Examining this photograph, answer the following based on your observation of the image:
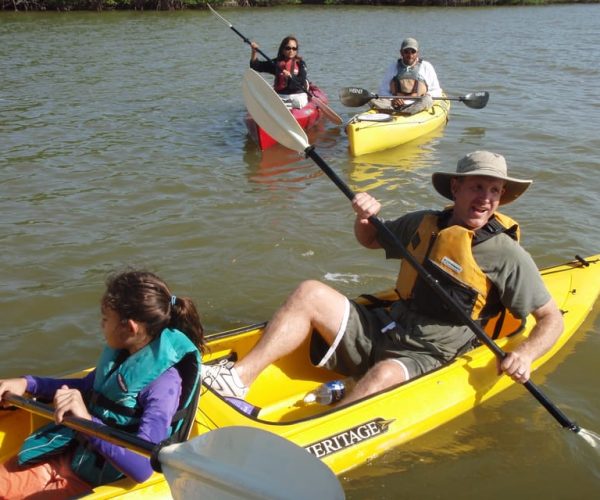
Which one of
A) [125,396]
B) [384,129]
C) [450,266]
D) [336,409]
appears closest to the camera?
[125,396]

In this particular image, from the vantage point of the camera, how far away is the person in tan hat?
10.3ft

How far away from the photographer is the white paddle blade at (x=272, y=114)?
13.5 ft

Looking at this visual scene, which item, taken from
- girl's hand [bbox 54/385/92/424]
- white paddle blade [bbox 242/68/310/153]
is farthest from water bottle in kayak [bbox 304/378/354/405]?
white paddle blade [bbox 242/68/310/153]

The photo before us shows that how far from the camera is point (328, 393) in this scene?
3.35 metres

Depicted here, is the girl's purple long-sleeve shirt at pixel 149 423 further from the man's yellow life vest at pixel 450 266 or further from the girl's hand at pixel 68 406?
the man's yellow life vest at pixel 450 266

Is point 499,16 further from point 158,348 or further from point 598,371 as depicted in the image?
point 158,348

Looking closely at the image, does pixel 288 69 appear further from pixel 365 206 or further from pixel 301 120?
pixel 365 206

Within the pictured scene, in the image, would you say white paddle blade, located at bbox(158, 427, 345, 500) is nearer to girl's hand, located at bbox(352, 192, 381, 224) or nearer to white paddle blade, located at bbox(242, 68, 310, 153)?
girl's hand, located at bbox(352, 192, 381, 224)

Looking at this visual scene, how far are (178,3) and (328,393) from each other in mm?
24259

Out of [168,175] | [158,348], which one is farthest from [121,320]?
[168,175]

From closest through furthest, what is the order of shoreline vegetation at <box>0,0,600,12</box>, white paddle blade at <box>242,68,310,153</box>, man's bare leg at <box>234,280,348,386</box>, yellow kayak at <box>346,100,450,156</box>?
man's bare leg at <box>234,280,348,386</box> → white paddle blade at <box>242,68,310,153</box> → yellow kayak at <box>346,100,450,156</box> → shoreline vegetation at <box>0,0,600,12</box>

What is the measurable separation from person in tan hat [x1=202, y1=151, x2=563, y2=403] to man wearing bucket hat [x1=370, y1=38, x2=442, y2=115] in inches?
201

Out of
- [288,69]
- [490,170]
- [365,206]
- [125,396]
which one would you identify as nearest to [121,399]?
[125,396]

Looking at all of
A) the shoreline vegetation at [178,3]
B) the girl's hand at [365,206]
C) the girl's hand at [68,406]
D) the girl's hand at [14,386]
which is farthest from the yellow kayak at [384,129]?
the shoreline vegetation at [178,3]
